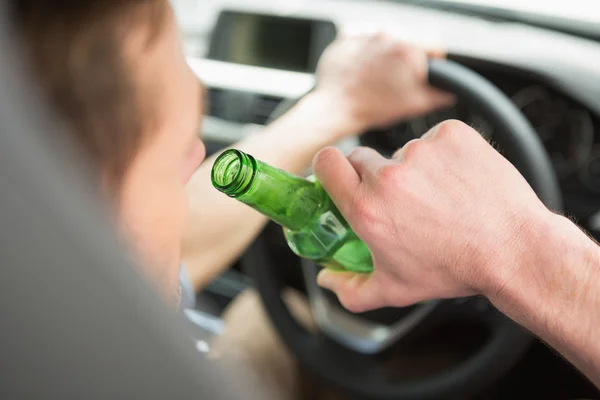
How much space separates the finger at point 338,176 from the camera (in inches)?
23.5

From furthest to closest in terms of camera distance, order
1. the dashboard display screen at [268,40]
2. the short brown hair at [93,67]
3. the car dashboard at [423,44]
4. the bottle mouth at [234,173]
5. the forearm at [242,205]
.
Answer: the dashboard display screen at [268,40] < the car dashboard at [423,44] < the forearm at [242,205] < the bottle mouth at [234,173] < the short brown hair at [93,67]

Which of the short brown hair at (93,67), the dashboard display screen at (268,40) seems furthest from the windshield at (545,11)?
the short brown hair at (93,67)

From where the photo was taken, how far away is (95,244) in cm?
28

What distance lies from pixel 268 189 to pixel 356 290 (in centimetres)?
17

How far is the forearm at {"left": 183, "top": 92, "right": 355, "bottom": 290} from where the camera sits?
2.60ft

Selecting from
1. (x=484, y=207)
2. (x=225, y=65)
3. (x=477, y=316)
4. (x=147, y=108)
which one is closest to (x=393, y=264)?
(x=484, y=207)

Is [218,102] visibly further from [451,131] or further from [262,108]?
[451,131]

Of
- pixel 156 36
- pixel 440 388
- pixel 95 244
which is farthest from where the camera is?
pixel 440 388

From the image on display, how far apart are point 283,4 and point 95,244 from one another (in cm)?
111

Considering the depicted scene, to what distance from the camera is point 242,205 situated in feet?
2.78

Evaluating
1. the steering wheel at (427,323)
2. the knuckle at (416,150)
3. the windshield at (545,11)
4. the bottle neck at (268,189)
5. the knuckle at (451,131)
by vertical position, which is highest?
the windshield at (545,11)

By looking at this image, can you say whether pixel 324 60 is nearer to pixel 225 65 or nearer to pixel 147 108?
pixel 225 65

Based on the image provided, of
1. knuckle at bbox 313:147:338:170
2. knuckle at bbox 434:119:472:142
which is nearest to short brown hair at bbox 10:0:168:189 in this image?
knuckle at bbox 313:147:338:170

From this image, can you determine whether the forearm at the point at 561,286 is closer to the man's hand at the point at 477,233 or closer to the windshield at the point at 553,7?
the man's hand at the point at 477,233
